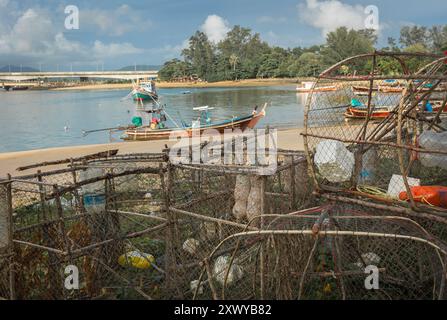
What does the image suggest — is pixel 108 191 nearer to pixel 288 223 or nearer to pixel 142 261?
pixel 142 261

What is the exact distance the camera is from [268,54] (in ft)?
327

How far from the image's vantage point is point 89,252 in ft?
13.7

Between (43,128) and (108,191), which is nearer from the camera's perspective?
(108,191)

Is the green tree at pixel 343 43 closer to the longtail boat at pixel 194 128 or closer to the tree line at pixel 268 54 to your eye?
the tree line at pixel 268 54

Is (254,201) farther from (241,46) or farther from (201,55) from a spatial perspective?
(241,46)

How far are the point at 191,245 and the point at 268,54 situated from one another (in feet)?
322

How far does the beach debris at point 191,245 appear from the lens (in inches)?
188

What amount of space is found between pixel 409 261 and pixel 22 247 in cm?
339

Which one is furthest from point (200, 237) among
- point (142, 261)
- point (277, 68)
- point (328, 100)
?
point (277, 68)

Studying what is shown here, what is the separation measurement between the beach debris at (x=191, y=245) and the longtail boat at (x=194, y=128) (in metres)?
14.5

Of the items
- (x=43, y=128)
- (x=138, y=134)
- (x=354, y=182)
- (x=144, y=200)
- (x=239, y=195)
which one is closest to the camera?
(x=354, y=182)

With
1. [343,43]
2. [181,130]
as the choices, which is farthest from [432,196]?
[343,43]

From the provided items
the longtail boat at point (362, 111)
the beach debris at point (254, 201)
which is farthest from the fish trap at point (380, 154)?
the beach debris at point (254, 201)

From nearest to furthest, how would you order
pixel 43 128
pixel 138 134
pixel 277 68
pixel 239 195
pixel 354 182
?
pixel 354 182 → pixel 239 195 → pixel 138 134 → pixel 43 128 → pixel 277 68
